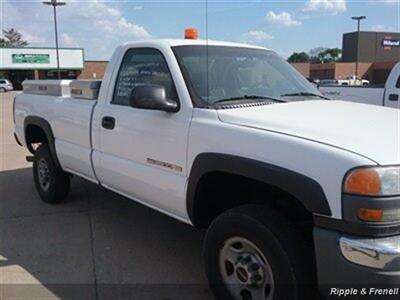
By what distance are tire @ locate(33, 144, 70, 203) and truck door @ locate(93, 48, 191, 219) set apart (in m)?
1.25

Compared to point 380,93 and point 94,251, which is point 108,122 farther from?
point 380,93

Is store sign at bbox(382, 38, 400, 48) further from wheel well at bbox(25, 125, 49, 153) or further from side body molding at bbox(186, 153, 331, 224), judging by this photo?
side body molding at bbox(186, 153, 331, 224)

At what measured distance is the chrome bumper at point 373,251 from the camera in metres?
2.39

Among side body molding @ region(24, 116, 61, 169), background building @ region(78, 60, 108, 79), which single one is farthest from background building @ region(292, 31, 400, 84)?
side body molding @ region(24, 116, 61, 169)

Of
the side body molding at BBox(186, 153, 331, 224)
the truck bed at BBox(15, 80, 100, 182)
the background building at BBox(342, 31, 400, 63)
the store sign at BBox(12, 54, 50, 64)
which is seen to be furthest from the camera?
the background building at BBox(342, 31, 400, 63)

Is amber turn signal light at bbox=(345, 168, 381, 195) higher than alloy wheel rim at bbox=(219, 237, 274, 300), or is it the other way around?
amber turn signal light at bbox=(345, 168, 381, 195)

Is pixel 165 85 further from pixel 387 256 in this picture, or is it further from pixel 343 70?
pixel 343 70

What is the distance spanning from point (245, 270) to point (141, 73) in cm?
200

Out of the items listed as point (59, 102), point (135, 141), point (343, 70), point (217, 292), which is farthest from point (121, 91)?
point (343, 70)

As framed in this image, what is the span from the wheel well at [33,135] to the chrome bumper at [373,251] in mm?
4573

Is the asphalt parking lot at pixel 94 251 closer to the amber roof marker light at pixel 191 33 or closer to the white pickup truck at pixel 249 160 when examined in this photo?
the white pickup truck at pixel 249 160

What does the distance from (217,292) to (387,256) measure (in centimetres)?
126

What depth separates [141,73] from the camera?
4.15 metres

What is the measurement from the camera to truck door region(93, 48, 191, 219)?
11.6 feet
